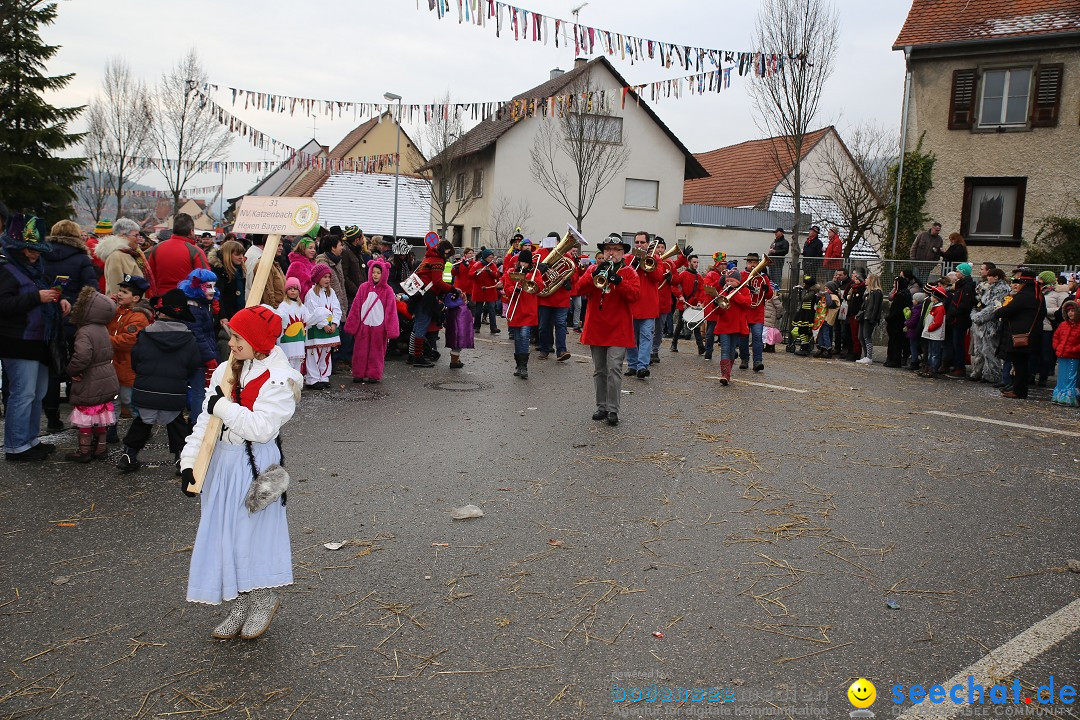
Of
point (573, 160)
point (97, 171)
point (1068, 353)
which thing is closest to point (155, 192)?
point (97, 171)

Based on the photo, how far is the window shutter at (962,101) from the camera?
22297 mm

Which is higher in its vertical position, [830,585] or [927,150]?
[927,150]

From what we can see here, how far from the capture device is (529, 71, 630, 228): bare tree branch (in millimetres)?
31438

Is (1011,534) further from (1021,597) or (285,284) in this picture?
(285,284)

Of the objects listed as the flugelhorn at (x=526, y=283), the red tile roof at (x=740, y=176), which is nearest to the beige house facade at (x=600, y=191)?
the red tile roof at (x=740, y=176)

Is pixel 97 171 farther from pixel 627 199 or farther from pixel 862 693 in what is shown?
pixel 862 693

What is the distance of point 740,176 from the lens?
1521 inches

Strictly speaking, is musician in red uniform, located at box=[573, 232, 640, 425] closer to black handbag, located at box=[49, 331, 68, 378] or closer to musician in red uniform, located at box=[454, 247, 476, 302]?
black handbag, located at box=[49, 331, 68, 378]

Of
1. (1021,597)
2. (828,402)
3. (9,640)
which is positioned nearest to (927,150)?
(828,402)

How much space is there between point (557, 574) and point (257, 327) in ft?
7.18

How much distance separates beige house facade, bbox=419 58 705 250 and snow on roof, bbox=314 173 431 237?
25.4 feet

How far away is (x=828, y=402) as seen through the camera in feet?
35.1

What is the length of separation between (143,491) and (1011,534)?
622 cm

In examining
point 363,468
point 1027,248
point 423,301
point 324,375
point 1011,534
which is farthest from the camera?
point 1027,248
